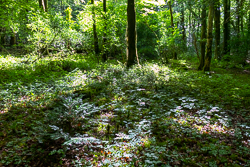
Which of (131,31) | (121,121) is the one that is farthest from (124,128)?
(131,31)

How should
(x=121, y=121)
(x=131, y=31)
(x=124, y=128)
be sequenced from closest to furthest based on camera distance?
(x=124, y=128) < (x=121, y=121) < (x=131, y=31)

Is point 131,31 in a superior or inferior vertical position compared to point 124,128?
superior

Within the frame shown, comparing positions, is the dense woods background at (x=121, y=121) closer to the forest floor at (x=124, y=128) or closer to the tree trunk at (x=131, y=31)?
the forest floor at (x=124, y=128)

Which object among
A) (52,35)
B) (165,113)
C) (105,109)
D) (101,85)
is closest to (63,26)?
(52,35)

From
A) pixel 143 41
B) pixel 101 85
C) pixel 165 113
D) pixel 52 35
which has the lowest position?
pixel 165 113

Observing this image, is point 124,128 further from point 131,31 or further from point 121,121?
point 131,31

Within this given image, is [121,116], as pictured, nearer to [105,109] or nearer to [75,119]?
[105,109]

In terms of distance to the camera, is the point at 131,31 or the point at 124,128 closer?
the point at 124,128

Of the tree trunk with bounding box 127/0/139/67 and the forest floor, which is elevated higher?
the tree trunk with bounding box 127/0/139/67

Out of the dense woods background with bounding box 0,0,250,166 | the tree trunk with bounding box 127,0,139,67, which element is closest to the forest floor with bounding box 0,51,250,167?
the dense woods background with bounding box 0,0,250,166

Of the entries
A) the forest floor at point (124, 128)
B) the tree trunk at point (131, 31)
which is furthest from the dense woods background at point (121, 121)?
the tree trunk at point (131, 31)

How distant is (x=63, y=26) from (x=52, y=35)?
Result: 2.87 feet

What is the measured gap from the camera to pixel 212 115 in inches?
162

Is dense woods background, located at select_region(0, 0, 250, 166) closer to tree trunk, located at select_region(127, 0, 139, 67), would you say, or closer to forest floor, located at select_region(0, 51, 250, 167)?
forest floor, located at select_region(0, 51, 250, 167)
